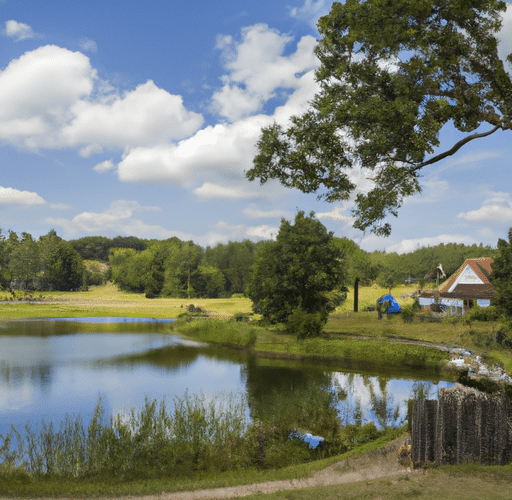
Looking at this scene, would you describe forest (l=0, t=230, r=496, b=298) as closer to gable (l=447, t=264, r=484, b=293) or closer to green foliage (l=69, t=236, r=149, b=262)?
green foliage (l=69, t=236, r=149, b=262)

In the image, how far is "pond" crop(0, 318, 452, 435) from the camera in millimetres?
22188

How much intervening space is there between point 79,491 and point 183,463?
11.3 ft

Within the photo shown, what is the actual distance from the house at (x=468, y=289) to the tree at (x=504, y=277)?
37.9ft

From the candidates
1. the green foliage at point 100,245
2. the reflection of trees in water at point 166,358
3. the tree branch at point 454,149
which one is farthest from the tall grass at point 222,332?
the green foliage at point 100,245

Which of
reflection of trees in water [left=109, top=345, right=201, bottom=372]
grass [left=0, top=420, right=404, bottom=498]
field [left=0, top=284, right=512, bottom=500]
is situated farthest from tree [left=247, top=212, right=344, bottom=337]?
grass [left=0, top=420, right=404, bottom=498]

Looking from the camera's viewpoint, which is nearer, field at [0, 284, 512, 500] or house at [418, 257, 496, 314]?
field at [0, 284, 512, 500]

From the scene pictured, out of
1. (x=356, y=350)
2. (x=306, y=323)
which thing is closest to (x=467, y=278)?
(x=306, y=323)

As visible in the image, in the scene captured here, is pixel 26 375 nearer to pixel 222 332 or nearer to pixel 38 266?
pixel 222 332

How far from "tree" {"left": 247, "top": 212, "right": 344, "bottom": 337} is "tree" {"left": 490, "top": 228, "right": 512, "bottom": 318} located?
1264cm

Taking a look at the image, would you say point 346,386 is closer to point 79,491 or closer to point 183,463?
point 183,463

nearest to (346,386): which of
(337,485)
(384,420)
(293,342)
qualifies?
(384,420)

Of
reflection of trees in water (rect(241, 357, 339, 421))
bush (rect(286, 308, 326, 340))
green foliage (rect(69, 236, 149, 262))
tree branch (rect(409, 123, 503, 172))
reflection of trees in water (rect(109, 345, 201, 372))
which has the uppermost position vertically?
green foliage (rect(69, 236, 149, 262))

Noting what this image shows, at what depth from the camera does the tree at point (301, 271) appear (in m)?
42.4

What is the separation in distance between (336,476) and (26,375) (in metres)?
24.1
